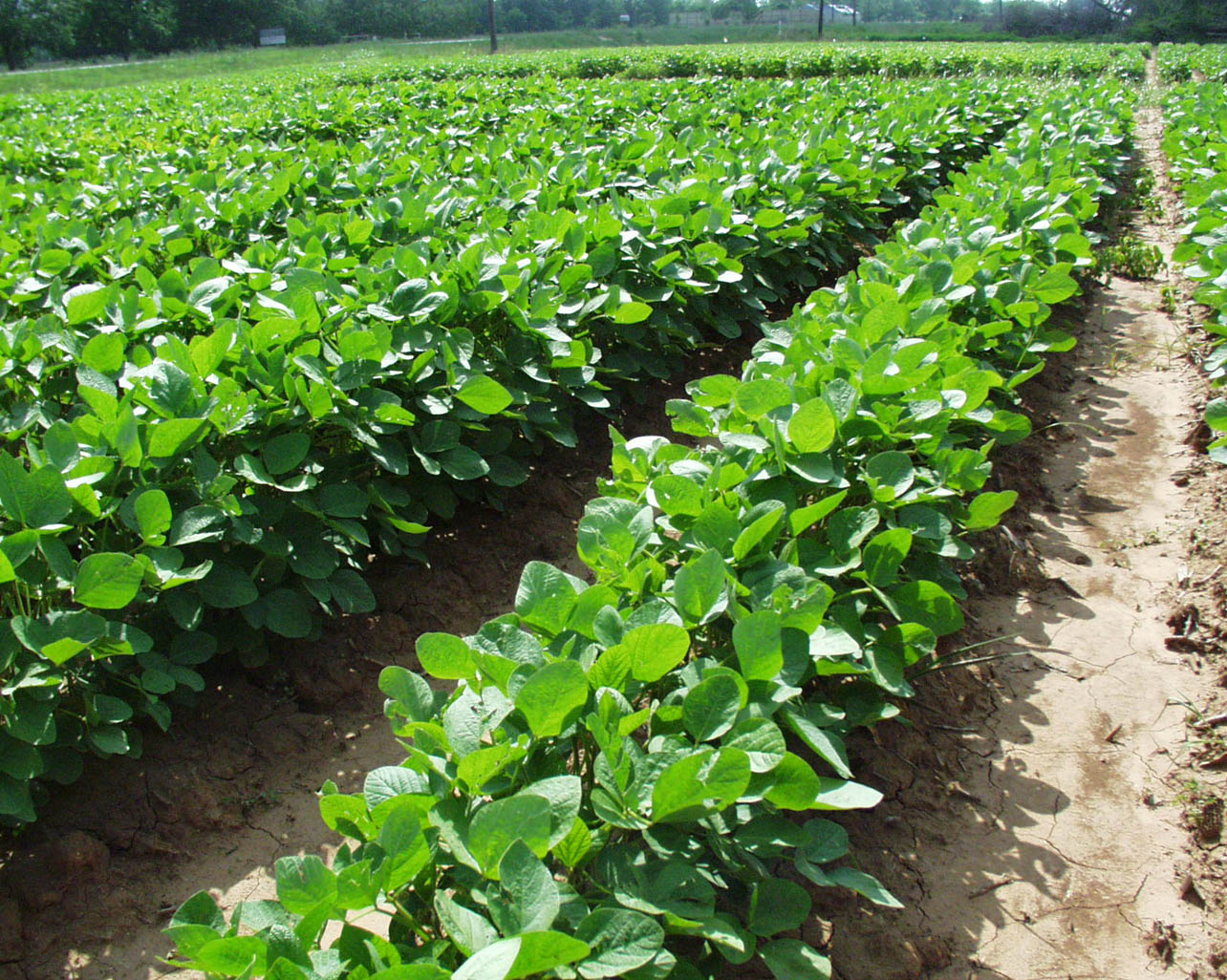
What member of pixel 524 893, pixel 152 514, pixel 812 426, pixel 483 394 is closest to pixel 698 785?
pixel 524 893

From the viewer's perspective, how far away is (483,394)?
8.87ft

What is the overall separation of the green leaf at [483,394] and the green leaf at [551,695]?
1487 mm

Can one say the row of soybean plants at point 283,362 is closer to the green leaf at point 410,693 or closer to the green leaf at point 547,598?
the green leaf at point 410,693

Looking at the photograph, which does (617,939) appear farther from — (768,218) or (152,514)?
(768,218)

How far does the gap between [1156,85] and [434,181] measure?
1039 inches

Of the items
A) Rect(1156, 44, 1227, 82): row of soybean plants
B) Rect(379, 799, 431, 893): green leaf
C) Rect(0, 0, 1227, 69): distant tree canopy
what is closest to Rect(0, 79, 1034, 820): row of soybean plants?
Rect(379, 799, 431, 893): green leaf

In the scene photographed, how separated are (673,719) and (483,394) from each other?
1483 millimetres

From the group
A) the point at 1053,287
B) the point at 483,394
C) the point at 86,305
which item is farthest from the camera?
the point at 1053,287

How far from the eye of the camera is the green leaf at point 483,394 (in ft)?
8.82

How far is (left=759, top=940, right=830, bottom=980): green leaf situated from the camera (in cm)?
141

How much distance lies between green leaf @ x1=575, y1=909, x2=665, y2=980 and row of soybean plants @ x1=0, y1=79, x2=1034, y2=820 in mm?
1315

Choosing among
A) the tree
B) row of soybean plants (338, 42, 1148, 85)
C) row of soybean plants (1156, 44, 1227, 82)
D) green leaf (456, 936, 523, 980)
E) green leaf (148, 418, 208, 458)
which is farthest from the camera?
the tree

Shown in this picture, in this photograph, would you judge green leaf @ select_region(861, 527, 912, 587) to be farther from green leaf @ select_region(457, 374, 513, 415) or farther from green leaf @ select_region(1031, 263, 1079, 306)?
green leaf @ select_region(1031, 263, 1079, 306)

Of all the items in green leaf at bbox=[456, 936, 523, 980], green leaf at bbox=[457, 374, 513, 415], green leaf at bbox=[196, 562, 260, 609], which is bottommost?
green leaf at bbox=[196, 562, 260, 609]
